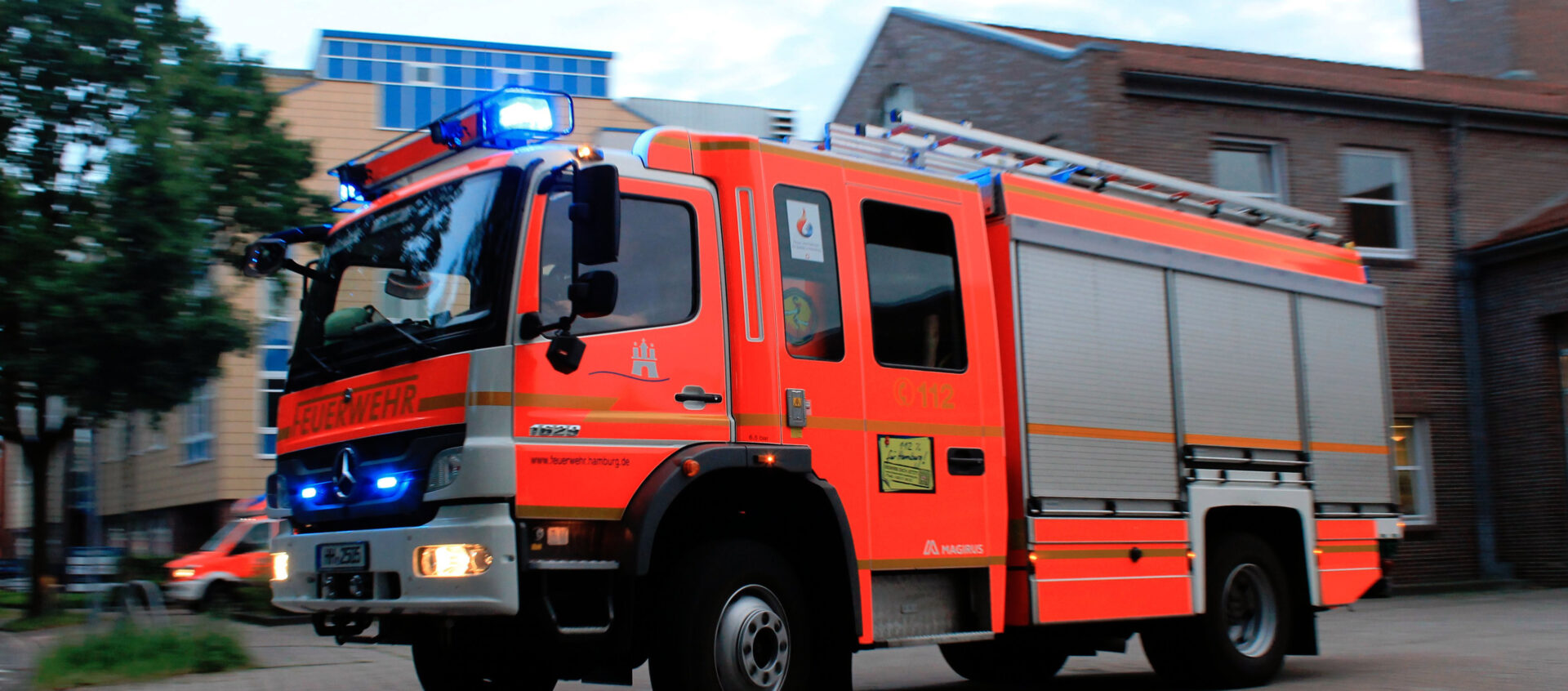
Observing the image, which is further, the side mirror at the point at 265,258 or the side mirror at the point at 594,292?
the side mirror at the point at 265,258

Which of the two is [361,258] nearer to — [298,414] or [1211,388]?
[298,414]

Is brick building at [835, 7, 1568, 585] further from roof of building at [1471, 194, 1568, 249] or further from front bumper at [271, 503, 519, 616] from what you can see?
front bumper at [271, 503, 519, 616]

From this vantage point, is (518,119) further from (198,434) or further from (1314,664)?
(198,434)

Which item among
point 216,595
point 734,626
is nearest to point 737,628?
point 734,626

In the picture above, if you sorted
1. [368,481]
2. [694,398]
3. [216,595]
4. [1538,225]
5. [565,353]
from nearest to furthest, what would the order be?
[565,353], [368,481], [694,398], [216,595], [1538,225]

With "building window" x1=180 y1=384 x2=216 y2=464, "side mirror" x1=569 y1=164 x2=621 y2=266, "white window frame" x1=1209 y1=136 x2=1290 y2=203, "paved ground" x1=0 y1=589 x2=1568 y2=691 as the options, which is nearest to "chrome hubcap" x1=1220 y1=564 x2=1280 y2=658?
"paved ground" x1=0 y1=589 x2=1568 y2=691

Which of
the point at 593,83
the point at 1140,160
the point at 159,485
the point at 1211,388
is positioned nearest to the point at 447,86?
the point at 593,83

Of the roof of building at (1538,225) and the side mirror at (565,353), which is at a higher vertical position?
the roof of building at (1538,225)

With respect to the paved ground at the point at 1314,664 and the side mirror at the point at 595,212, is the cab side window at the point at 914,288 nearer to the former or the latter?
the side mirror at the point at 595,212

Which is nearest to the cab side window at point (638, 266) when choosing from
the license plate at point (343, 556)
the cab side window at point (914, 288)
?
the cab side window at point (914, 288)

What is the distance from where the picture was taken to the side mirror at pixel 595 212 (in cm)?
544

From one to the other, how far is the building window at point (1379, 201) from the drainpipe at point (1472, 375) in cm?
71

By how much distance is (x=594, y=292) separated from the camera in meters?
5.50

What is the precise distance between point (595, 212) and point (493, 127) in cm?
98
